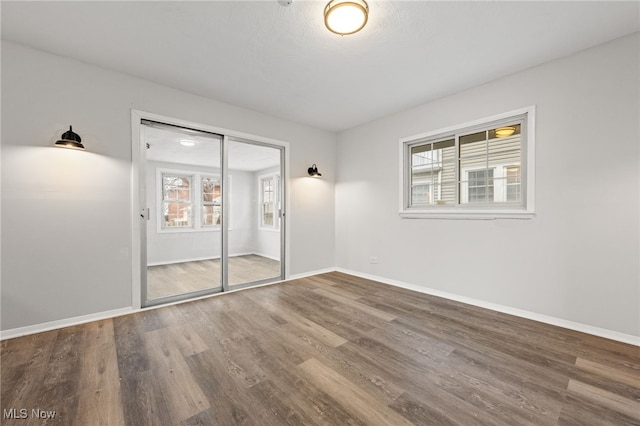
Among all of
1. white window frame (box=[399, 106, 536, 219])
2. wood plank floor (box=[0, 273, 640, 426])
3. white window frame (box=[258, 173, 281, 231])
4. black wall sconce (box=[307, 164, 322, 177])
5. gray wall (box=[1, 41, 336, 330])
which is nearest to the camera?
wood plank floor (box=[0, 273, 640, 426])

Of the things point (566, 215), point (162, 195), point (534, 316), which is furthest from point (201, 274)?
point (566, 215)

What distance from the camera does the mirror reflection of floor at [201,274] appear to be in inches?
130

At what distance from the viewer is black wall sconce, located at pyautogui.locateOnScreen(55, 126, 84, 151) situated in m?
2.49

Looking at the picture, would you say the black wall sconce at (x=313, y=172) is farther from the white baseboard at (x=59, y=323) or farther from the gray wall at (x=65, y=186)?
the white baseboard at (x=59, y=323)

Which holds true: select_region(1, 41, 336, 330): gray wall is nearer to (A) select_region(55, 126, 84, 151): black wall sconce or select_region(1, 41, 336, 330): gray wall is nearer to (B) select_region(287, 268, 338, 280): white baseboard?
(A) select_region(55, 126, 84, 151): black wall sconce

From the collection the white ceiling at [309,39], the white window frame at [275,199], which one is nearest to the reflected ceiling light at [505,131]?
the white ceiling at [309,39]

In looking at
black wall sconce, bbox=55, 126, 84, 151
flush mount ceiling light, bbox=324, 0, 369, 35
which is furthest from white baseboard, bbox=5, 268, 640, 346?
flush mount ceiling light, bbox=324, 0, 369, 35

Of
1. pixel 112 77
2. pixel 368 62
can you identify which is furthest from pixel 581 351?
pixel 112 77

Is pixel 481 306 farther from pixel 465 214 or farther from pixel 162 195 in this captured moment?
pixel 162 195

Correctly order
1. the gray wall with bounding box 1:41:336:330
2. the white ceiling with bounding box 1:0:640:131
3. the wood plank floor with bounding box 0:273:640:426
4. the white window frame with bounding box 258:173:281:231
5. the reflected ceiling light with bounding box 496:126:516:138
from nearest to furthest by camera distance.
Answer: the wood plank floor with bounding box 0:273:640:426, the white ceiling with bounding box 1:0:640:131, the gray wall with bounding box 1:41:336:330, the reflected ceiling light with bounding box 496:126:516:138, the white window frame with bounding box 258:173:281:231

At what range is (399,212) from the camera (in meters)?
4.07

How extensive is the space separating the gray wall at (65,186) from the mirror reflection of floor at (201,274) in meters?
0.34

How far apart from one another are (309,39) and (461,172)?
2644 mm

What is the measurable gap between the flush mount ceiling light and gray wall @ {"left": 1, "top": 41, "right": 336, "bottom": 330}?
2.43 metres
